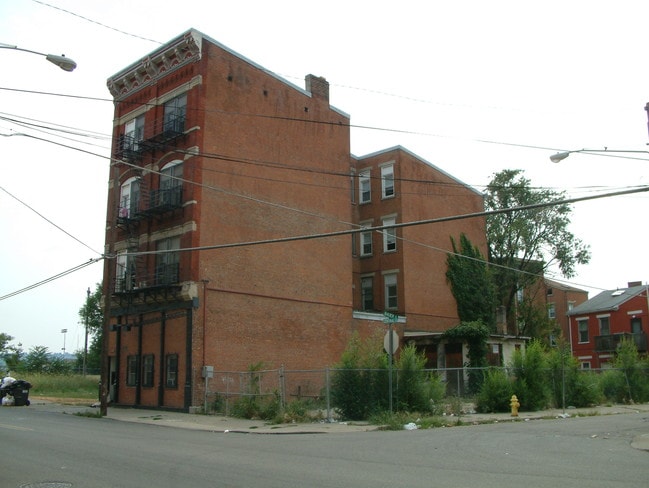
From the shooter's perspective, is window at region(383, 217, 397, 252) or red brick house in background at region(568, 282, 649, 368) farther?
red brick house in background at region(568, 282, 649, 368)

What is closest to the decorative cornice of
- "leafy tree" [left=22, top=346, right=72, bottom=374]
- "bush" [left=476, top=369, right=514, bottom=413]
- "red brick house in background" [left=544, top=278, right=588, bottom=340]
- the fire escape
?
the fire escape

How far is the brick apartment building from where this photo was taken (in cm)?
2906

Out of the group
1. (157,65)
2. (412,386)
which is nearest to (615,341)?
(412,386)

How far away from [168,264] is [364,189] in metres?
17.8

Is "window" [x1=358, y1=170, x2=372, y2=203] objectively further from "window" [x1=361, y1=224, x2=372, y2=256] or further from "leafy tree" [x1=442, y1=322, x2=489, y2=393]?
"leafy tree" [x1=442, y1=322, x2=489, y2=393]

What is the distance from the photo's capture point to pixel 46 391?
47.0 m

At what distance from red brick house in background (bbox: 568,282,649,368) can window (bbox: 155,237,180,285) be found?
38.5m

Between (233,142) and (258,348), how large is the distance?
1004 centimetres

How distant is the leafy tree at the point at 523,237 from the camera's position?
4844cm

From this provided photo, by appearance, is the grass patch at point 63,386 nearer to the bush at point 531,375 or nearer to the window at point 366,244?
the window at point 366,244

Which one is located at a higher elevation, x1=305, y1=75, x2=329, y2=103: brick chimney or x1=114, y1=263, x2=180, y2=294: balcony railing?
x1=305, y1=75, x2=329, y2=103: brick chimney

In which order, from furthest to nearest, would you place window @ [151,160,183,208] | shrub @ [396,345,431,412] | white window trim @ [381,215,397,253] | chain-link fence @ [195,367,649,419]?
1. white window trim @ [381,215,397,253]
2. window @ [151,160,183,208]
3. chain-link fence @ [195,367,649,419]
4. shrub @ [396,345,431,412]

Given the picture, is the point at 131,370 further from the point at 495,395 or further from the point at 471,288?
the point at 471,288

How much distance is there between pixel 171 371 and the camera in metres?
29.0
